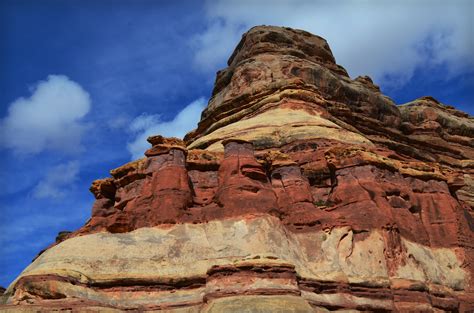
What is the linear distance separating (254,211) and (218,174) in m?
3.78

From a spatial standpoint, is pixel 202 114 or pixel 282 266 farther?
pixel 202 114

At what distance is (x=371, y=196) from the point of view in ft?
92.1

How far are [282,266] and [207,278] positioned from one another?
9.93 feet

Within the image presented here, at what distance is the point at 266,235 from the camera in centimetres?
2433

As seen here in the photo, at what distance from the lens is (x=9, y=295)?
22.4m

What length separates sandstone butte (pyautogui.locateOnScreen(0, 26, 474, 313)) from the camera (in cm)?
2145

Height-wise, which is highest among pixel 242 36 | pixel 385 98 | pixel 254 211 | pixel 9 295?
pixel 242 36

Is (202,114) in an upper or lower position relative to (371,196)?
upper

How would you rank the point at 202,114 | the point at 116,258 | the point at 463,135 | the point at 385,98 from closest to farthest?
1. the point at 116,258
2. the point at 202,114
3. the point at 385,98
4. the point at 463,135

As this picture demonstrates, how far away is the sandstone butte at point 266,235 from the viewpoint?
2145 cm

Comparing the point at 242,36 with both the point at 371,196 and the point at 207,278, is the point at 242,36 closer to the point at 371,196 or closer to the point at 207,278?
the point at 371,196

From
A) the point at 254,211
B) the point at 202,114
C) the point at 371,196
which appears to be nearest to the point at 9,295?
the point at 254,211

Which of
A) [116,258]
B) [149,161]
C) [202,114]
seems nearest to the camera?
[116,258]

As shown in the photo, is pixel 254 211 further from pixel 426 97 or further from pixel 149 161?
pixel 426 97
